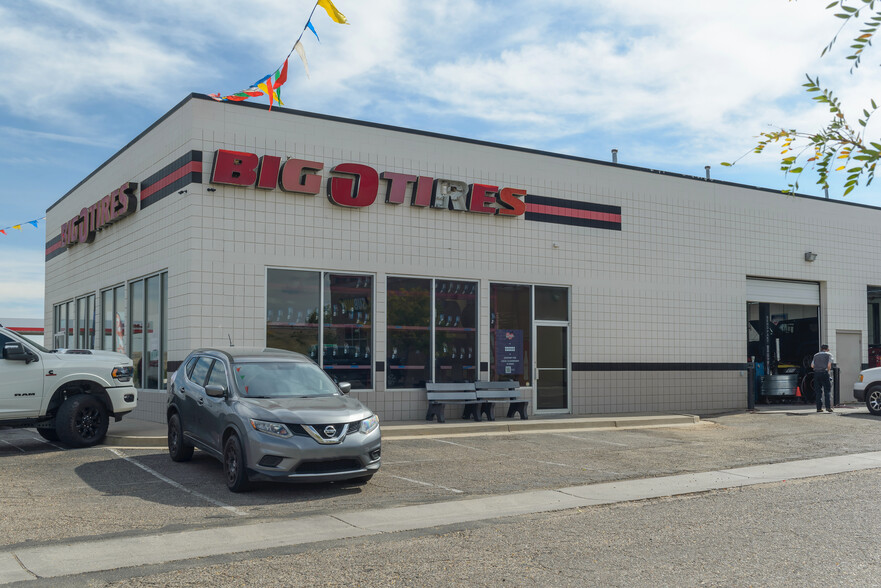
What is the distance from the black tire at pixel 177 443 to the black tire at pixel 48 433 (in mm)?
3131

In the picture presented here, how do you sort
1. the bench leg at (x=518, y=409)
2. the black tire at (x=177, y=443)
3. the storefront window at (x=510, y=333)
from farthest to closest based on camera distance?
the storefront window at (x=510, y=333) < the bench leg at (x=518, y=409) < the black tire at (x=177, y=443)

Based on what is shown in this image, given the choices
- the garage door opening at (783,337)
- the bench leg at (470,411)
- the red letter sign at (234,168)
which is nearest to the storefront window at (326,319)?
the red letter sign at (234,168)

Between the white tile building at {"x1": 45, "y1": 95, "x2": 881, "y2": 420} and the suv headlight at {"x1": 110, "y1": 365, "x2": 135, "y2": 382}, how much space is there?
188 cm

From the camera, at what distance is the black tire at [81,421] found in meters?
12.8

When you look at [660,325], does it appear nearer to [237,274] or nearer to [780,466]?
[780,466]

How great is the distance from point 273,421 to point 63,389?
5.65 m

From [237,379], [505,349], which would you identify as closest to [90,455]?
[237,379]

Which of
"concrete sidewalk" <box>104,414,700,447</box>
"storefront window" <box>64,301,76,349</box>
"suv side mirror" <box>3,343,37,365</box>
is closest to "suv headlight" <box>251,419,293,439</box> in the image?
"concrete sidewalk" <box>104,414,700,447</box>

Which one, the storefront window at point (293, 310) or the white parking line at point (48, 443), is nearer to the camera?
the white parking line at point (48, 443)

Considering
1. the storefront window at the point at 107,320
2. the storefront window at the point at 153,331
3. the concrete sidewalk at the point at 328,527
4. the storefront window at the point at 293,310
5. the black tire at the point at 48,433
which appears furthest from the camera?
the storefront window at the point at 107,320

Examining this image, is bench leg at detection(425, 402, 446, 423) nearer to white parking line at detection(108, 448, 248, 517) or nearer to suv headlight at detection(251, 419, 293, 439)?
white parking line at detection(108, 448, 248, 517)

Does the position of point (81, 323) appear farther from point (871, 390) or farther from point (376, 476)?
point (871, 390)

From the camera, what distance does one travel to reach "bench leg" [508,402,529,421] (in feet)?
59.3

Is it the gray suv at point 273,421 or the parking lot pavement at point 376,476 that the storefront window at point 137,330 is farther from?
the gray suv at point 273,421
